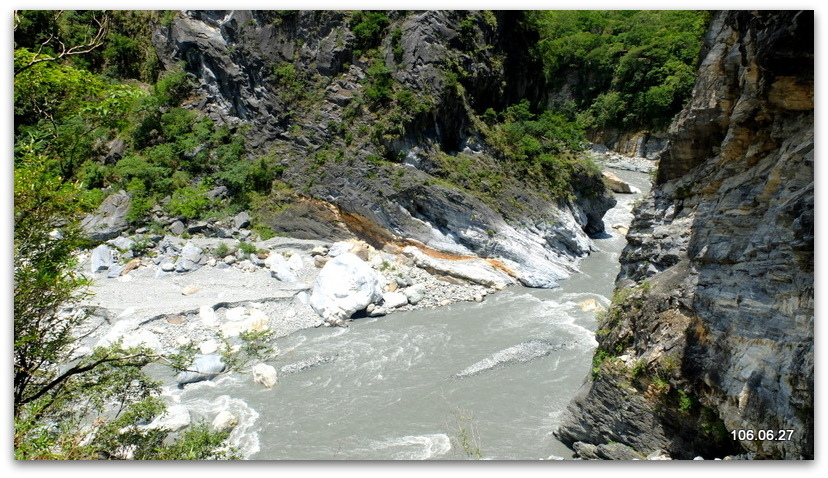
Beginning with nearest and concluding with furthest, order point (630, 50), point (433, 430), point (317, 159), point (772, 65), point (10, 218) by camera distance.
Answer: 1. point (10, 218)
2. point (772, 65)
3. point (433, 430)
4. point (317, 159)
5. point (630, 50)

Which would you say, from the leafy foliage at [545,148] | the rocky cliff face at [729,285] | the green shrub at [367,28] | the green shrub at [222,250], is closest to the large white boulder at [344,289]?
the green shrub at [222,250]

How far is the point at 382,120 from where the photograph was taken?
13.7 m

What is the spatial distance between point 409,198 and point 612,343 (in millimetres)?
8188

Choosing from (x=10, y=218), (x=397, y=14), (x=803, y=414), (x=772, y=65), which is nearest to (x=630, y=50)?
(x=397, y=14)

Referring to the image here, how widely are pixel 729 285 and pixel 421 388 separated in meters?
4.45

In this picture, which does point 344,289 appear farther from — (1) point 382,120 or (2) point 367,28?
(2) point 367,28

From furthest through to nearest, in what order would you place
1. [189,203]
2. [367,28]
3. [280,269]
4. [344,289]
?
[367,28]
[189,203]
[280,269]
[344,289]

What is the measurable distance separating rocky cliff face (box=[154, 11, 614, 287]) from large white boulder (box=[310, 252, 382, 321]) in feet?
7.99

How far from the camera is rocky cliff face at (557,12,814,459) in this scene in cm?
375

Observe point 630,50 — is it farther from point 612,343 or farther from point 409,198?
point 612,343

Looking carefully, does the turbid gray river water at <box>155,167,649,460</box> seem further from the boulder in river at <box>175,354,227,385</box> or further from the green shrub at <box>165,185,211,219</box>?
the green shrub at <box>165,185,211,219</box>

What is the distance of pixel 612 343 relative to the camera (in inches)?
217

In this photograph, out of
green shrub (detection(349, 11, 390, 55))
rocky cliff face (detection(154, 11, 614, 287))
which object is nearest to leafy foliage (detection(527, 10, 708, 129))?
Result: rocky cliff face (detection(154, 11, 614, 287))

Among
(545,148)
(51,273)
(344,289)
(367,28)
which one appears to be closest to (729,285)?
(51,273)
